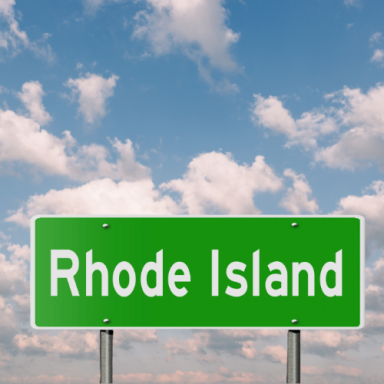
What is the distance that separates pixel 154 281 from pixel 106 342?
1.10m

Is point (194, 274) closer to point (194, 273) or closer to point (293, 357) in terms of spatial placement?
point (194, 273)

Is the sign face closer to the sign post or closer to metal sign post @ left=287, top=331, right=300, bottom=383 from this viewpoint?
the sign post

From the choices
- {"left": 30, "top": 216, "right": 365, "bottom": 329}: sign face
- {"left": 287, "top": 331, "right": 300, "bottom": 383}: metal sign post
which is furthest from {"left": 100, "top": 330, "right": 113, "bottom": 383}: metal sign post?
{"left": 287, "top": 331, "right": 300, "bottom": 383}: metal sign post

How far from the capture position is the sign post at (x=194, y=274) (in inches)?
224

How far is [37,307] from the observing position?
569 centimetres

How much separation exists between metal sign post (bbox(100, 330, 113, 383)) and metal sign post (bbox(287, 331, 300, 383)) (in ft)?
8.25

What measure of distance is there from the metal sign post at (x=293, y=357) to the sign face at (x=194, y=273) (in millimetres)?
194

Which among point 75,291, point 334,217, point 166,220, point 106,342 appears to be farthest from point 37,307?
point 334,217

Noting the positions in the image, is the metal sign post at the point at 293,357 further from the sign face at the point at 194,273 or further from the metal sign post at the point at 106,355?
the metal sign post at the point at 106,355

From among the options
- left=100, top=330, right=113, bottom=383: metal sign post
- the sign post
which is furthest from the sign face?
left=100, top=330, right=113, bottom=383: metal sign post

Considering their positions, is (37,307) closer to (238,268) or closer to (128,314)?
(128,314)

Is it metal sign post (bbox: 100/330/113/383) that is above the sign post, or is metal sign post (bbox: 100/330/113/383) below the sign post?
below

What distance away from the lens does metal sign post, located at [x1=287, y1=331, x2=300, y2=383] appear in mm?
5723

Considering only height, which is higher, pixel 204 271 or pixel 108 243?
pixel 108 243
